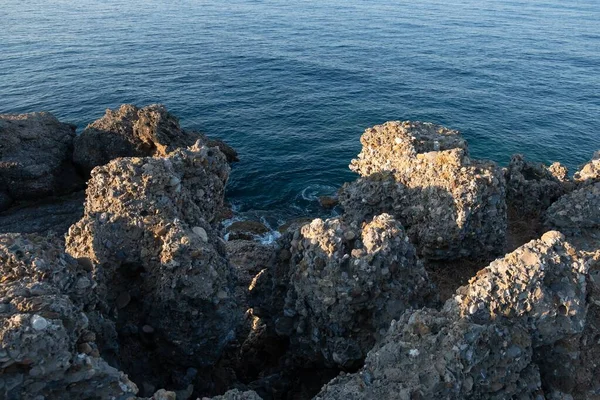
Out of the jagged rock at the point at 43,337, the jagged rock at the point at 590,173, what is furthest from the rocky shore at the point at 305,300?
the jagged rock at the point at 590,173

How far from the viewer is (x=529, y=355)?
8266mm

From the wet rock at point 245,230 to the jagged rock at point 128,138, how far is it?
6.95 metres

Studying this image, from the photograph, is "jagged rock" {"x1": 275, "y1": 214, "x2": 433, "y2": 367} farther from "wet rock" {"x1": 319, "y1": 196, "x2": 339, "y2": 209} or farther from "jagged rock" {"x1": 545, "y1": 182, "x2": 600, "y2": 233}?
"wet rock" {"x1": 319, "y1": 196, "x2": 339, "y2": 209}

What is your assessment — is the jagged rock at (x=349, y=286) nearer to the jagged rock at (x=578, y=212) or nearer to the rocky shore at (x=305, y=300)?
the rocky shore at (x=305, y=300)

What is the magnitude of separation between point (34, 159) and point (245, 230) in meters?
16.7

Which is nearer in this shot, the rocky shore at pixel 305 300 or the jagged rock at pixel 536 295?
the rocky shore at pixel 305 300

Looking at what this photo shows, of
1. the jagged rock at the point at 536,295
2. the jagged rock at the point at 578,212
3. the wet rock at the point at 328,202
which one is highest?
the jagged rock at the point at 536,295

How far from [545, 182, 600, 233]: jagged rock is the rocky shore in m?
1.32

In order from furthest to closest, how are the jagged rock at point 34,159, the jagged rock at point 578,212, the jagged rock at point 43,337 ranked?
the jagged rock at point 34,159, the jagged rock at point 578,212, the jagged rock at point 43,337

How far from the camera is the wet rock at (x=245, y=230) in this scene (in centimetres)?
2958

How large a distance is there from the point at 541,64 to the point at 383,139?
5843 cm

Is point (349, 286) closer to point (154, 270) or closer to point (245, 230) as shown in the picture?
point (154, 270)

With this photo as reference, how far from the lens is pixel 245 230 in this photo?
99.0 feet

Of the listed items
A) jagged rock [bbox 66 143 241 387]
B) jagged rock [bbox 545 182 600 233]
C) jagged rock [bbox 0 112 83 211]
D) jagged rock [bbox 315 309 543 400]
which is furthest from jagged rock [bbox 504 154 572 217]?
jagged rock [bbox 0 112 83 211]
